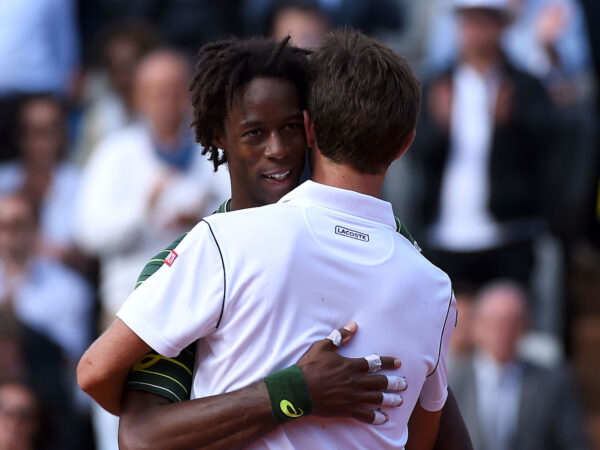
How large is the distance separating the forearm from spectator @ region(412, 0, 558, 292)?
426 centimetres

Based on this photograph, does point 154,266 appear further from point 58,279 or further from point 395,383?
point 58,279

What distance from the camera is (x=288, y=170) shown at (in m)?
2.66

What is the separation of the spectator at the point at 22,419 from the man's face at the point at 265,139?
3889 mm

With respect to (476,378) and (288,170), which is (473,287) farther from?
(288,170)

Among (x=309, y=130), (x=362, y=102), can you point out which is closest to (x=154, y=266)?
→ (x=309, y=130)

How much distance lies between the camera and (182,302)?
2.36 m

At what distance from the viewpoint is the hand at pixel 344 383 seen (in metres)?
2.38

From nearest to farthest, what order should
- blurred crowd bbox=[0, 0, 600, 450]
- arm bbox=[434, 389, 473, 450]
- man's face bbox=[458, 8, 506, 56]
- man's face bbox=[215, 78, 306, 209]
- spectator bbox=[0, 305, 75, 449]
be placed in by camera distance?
man's face bbox=[215, 78, 306, 209] < arm bbox=[434, 389, 473, 450] < blurred crowd bbox=[0, 0, 600, 450] < spectator bbox=[0, 305, 75, 449] < man's face bbox=[458, 8, 506, 56]

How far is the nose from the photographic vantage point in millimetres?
2631

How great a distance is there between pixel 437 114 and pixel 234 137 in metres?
4.07

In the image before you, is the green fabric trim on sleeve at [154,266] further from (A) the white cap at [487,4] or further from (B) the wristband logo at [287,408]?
(A) the white cap at [487,4]

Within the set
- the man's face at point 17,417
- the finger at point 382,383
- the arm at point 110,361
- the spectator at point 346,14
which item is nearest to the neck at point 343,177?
the finger at point 382,383

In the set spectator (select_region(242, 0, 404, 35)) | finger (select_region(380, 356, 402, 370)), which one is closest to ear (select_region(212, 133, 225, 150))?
finger (select_region(380, 356, 402, 370))

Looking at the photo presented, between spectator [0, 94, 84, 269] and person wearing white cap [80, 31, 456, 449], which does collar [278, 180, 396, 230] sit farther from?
spectator [0, 94, 84, 269]
